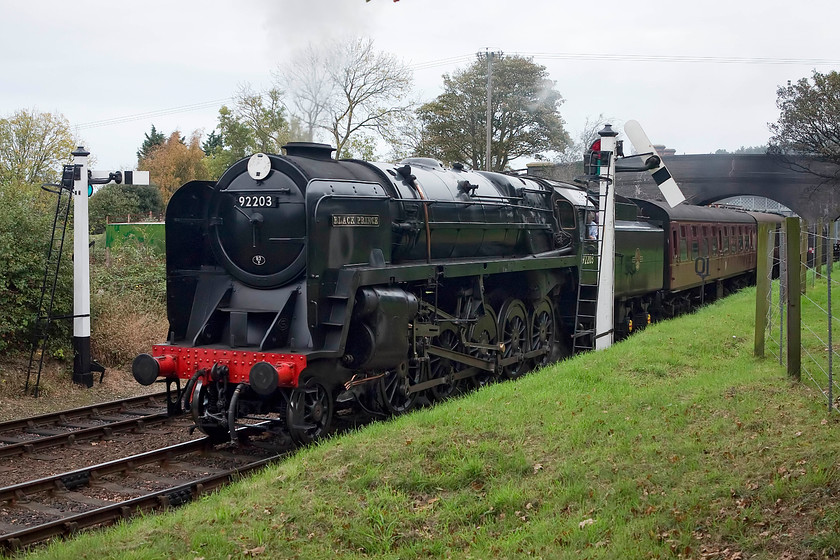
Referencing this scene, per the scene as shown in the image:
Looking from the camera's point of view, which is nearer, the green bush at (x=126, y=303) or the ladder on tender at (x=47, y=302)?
the ladder on tender at (x=47, y=302)

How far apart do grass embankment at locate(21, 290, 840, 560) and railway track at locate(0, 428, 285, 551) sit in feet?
1.58

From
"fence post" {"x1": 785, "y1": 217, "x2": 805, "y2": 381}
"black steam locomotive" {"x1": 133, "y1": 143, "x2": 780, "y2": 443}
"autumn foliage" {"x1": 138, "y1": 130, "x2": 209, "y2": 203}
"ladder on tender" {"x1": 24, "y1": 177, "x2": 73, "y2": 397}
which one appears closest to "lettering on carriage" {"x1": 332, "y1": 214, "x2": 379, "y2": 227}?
"black steam locomotive" {"x1": 133, "y1": 143, "x2": 780, "y2": 443}

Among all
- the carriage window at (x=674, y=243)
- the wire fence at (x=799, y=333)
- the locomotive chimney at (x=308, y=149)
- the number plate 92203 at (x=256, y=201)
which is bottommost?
the wire fence at (x=799, y=333)

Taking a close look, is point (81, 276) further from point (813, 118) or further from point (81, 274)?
point (813, 118)

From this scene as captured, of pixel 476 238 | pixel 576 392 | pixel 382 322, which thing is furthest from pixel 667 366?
pixel 382 322

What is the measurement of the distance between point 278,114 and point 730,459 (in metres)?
26.2

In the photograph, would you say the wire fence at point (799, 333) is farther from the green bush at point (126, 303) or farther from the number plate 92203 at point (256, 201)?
the green bush at point (126, 303)

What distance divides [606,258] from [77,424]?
25.8ft

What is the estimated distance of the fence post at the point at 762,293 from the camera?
953 cm

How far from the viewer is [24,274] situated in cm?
1177

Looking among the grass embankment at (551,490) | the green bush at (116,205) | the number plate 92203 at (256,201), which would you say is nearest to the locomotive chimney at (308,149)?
the number plate 92203 at (256,201)

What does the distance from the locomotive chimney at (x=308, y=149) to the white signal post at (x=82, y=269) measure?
4215 mm

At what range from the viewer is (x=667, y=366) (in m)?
9.32

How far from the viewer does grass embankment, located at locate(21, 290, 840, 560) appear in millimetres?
4676
